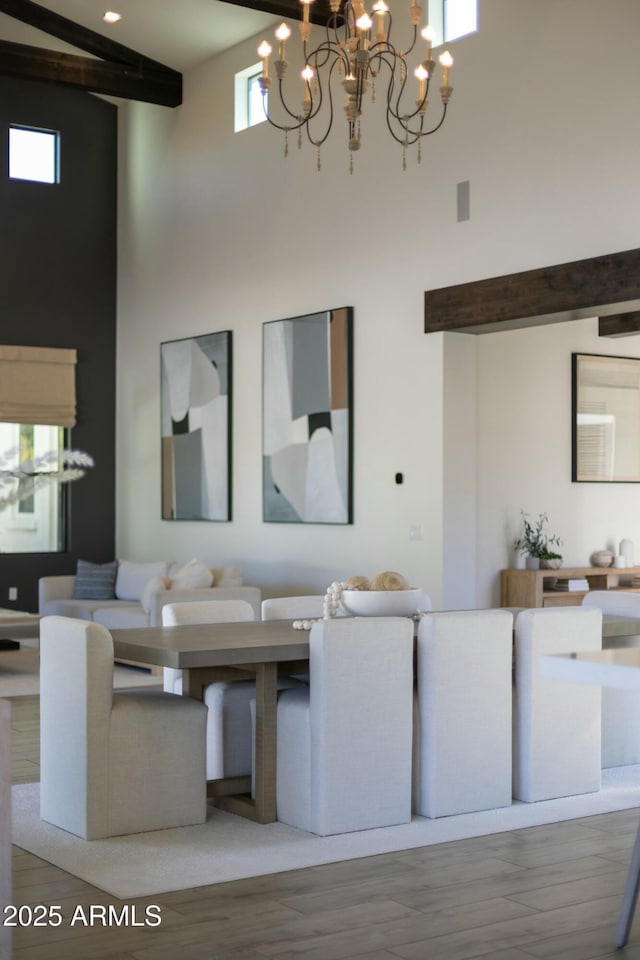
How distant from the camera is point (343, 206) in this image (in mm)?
8734

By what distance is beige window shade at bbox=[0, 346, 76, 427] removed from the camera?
36.7ft

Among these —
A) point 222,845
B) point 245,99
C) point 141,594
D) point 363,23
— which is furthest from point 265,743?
point 245,99

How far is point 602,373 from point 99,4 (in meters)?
5.25

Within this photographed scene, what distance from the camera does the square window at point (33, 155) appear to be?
37.1 feet

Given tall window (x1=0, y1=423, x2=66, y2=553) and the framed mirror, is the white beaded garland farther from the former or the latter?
tall window (x1=0, y1=423, x2=66, y2=553)

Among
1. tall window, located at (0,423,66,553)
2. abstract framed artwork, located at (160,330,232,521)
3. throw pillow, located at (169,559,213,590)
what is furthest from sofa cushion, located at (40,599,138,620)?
tall window, located at (0,423,66,553)

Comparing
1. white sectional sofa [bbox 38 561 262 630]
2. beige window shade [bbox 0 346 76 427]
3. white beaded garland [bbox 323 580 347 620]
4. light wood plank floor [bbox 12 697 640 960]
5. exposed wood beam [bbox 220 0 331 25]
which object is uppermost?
exposed wood beam [bbox 220 0 331 25]

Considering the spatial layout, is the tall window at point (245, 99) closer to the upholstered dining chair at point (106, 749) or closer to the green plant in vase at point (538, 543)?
the green plant in vase at point (538, 543)

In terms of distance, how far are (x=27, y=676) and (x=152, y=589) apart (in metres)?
1.08

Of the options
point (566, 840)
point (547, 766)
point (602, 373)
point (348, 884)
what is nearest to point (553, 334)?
point (602, 373)

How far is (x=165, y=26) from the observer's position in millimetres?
10086

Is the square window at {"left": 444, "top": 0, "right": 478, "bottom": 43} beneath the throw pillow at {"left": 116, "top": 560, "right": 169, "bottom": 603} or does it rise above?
above

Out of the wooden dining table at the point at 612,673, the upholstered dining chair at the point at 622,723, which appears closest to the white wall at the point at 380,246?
the upholstered dining chair at the point at 622,723

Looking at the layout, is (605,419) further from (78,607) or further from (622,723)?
(78,607)
